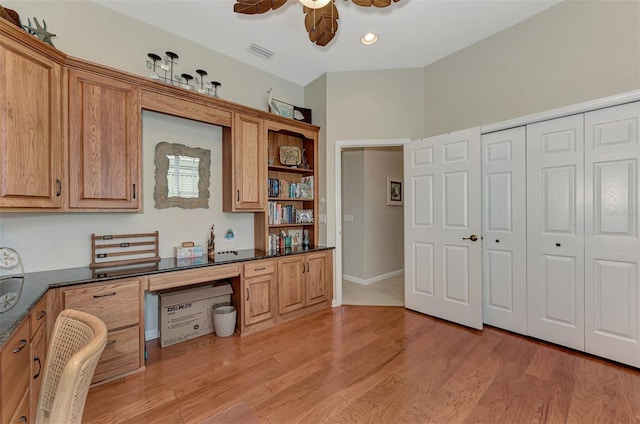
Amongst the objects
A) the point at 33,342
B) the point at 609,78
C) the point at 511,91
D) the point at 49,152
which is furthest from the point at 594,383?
the point at 49,152

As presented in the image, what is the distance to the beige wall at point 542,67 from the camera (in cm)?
215

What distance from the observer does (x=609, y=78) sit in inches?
86.4

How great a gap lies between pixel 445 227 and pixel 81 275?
10.9 ft

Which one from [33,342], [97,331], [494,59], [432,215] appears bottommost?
[33,342]

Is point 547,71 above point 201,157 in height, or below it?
above

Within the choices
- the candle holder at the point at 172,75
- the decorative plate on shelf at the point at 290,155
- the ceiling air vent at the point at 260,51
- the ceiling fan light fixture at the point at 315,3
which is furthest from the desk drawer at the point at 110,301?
the ceiling air vent at the point at 260,51

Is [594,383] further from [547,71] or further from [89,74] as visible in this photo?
[89,74]

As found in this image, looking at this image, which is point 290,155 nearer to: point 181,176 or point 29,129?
point 181,176

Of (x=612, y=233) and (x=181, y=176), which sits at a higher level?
(x=181, y=176)

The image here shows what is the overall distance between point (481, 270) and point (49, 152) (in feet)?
12.5

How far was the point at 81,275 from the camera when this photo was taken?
78.8 inches

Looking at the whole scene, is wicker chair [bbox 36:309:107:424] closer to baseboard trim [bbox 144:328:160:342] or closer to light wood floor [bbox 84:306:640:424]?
light wood floor [bbox 84:306:640:424]

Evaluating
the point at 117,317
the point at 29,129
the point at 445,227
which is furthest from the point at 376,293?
the point at 29,129

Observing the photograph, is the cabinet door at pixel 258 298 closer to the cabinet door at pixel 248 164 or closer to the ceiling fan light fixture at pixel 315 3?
the cabinet door at pixel 248 164
